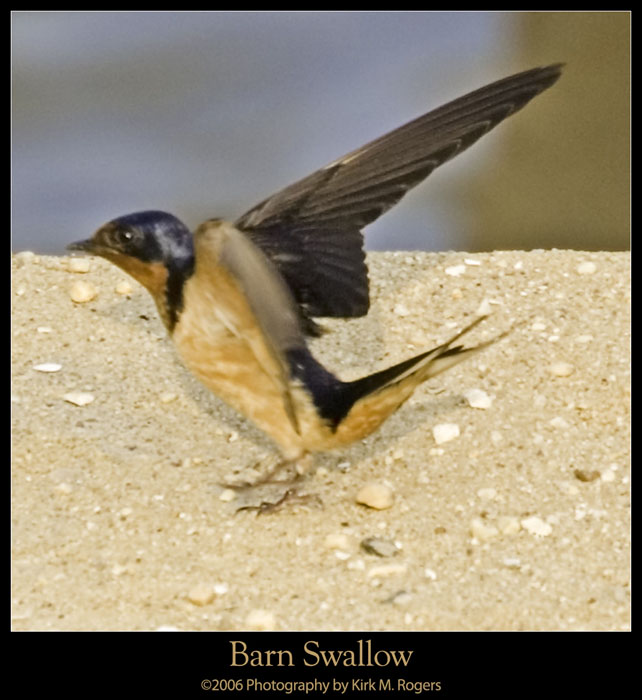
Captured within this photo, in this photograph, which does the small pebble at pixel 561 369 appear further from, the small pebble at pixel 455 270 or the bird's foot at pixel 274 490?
the bird's foot at pixel 274 490

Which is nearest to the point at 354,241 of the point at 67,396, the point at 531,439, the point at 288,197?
the point at 288,197

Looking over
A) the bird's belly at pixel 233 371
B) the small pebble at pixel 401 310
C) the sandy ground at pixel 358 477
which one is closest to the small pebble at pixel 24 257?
the sandy ground at pixel 358 477

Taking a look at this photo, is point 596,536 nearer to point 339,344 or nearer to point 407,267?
point 339,344

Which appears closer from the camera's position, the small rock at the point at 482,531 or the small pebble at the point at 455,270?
the small rock at the point at 482,531

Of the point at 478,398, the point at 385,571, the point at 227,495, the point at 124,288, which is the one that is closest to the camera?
the point at 385,571

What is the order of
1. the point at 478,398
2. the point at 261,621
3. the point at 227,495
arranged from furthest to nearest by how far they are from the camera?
the point at 478,398 → the point at 227,495 → the point at 261,621

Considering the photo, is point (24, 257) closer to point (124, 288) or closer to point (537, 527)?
point (124, 288)

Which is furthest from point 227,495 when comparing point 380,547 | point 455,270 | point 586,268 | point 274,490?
point 586,268
